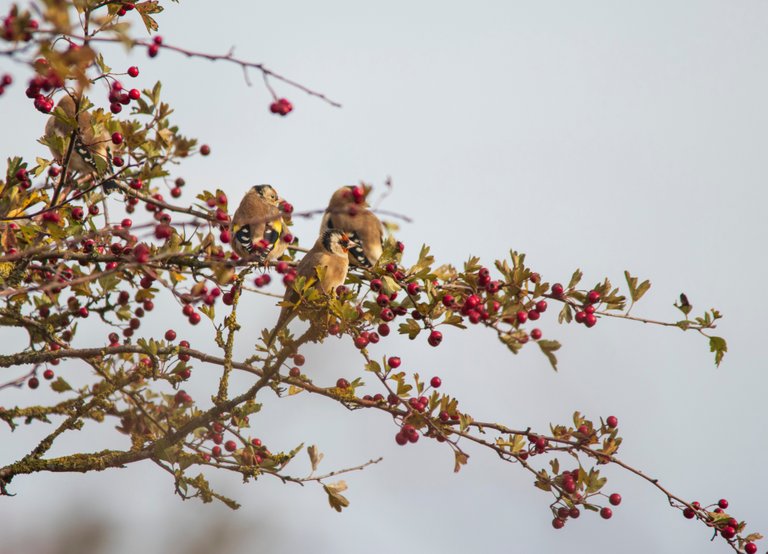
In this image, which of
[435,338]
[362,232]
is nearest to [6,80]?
[435,338]

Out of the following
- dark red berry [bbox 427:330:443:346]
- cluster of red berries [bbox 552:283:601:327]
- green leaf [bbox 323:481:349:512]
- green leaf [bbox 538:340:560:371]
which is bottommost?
green leaf [bbox 323:481:349:512]

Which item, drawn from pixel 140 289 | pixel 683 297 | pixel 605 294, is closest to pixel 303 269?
pixel 140 289

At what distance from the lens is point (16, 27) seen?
8.71 ft

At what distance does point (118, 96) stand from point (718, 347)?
142 inches

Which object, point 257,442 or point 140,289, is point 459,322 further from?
point 140,289

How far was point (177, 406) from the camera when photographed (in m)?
5.98

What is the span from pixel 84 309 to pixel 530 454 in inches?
114

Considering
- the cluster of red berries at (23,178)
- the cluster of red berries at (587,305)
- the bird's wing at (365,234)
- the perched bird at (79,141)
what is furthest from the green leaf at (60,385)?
the cluster of red berries at (587,305)

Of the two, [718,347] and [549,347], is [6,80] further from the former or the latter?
[718,347]

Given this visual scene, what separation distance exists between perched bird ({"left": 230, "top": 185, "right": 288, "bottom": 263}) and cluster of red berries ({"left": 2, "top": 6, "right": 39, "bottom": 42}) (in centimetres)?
166

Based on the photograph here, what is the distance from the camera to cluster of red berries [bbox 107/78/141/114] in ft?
15.8

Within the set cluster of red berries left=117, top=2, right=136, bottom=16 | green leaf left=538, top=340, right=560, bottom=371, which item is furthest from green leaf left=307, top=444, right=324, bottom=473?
cluster of red berries left=117, top=2, right=136, bottom=16

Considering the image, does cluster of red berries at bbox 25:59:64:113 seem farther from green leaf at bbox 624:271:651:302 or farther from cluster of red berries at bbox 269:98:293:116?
green leaf at bbox 624:271:651:302

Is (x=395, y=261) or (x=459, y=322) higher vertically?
(x=395, y=261)
